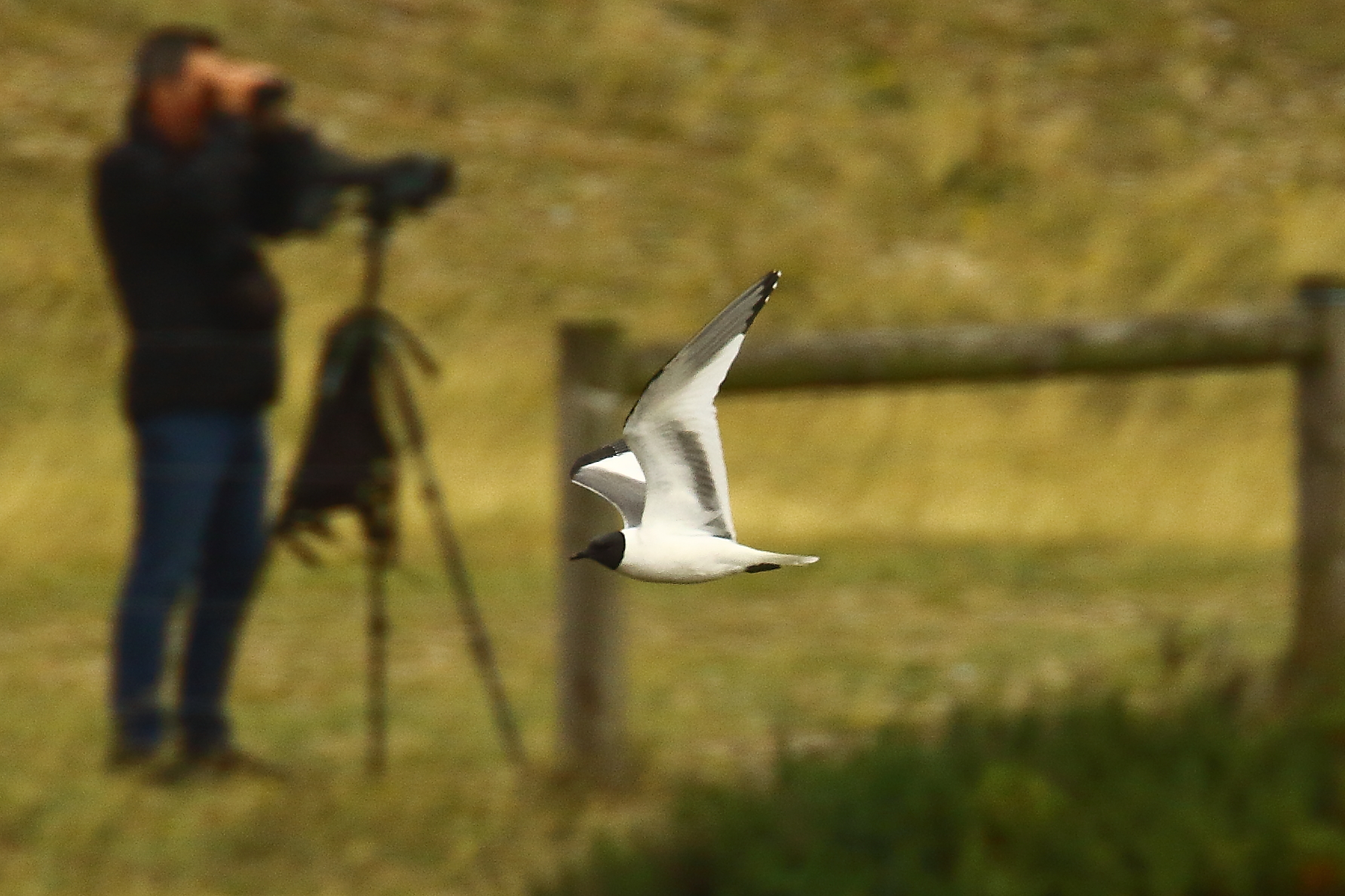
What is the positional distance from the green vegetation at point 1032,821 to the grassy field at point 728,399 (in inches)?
23.1

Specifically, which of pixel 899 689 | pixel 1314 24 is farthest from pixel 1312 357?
pixel 1314 24

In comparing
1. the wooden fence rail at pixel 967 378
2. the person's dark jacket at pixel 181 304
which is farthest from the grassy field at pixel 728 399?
the person's dark jacket at pixel 181 304

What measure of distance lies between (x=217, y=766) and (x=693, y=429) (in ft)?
16.3

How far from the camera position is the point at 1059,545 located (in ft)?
31.8

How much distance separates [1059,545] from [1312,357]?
4.38 meters

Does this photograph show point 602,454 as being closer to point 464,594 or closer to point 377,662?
point 464,594

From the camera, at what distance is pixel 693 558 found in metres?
0.75

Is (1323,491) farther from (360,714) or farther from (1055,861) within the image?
(360,714)

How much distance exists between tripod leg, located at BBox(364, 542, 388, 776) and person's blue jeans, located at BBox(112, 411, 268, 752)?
381mm

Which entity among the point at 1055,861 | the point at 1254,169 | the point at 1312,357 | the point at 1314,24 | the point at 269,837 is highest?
the point at 1314,24

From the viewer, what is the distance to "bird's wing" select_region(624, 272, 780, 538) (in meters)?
0.75

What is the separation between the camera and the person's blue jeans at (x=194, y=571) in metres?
4.90

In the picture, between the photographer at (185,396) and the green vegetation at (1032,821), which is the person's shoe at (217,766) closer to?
the photographer at (185,396)

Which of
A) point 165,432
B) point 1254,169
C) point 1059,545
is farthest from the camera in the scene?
point 1254,169
